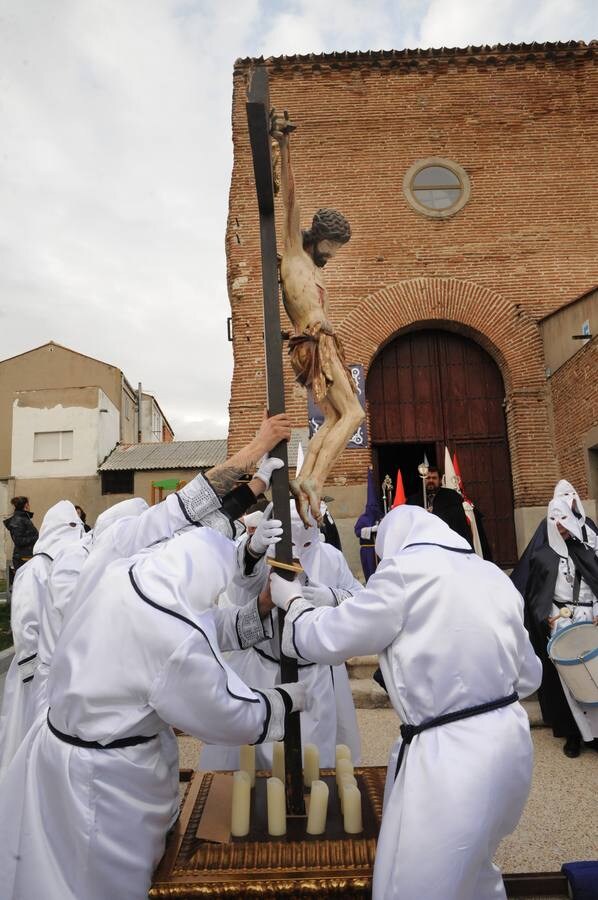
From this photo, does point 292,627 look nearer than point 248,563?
Yes

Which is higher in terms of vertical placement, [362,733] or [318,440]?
[318,440]

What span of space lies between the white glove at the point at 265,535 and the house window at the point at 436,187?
995 cm

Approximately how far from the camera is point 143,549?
255 centimetres

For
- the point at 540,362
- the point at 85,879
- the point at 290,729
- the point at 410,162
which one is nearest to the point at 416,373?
the point at 540,362

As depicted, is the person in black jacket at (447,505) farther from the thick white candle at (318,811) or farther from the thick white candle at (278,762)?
the thick white candle at (318,811)

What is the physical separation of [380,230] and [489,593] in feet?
33.2

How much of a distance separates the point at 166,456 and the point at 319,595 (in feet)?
76.2

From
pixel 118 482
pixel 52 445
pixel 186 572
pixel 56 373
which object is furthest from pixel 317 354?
pixel 56 373

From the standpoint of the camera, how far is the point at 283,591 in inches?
105

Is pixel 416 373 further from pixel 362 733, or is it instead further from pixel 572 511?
pixel 362 733

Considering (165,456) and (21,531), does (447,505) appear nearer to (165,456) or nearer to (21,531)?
(21,531)

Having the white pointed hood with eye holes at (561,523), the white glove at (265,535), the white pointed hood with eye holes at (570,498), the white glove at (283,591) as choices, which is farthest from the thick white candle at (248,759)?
the white pointed hood with eye holes at (570,498)

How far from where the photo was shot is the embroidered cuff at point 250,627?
3.03 metres

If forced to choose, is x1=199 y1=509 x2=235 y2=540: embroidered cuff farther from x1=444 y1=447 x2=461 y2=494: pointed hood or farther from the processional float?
x1=444 y1=447 x2=461 y2=494: pointed hood
